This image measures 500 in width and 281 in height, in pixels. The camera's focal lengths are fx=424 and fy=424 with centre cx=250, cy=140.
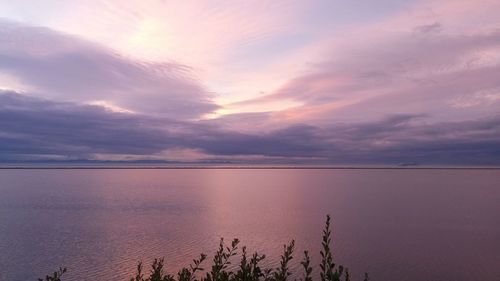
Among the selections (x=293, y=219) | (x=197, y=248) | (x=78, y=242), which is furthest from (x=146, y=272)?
(x=293, y=219)

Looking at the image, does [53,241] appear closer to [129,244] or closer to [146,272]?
→ [129,244]

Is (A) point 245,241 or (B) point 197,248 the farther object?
(A) point 245,241

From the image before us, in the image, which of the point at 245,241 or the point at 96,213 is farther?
the point at 96,213

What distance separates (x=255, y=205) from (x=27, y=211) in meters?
51.0

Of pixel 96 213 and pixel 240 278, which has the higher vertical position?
pixel 240 278

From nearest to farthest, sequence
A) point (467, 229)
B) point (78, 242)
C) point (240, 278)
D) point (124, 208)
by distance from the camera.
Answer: point (240, 278) → point (78, 242) → point (467, 229) → point (124, 208)

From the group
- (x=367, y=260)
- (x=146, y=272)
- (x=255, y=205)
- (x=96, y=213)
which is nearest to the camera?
(x=146, y=272)

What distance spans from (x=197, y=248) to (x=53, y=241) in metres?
20.2

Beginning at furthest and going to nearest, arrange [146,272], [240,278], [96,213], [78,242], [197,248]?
[96,213]
[78,242]
[197,248]
[146,272]
[240,278]

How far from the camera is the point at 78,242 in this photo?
5572cm

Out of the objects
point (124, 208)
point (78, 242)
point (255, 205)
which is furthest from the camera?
point (255, 205)

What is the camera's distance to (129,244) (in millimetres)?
54625

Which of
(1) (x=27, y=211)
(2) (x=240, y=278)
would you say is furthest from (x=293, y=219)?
(2) (x=240, y=278)

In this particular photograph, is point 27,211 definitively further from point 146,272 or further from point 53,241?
point 146,272
